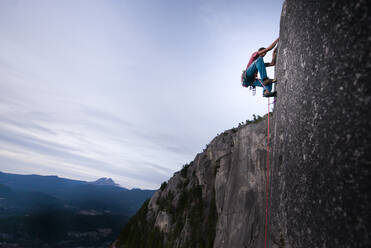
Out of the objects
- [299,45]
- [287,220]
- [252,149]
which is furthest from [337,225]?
[252,149]

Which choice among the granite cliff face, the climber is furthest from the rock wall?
the climber

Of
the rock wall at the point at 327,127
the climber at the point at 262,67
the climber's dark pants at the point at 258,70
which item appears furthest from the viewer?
the climber's dark pants at the point at 258,70

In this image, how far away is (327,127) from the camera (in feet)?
7.35

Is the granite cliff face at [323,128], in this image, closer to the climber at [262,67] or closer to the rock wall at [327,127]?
the rock wall at [327,127]

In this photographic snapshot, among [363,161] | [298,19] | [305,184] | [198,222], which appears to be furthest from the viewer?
[198,222]

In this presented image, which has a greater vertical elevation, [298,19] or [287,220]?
[298,19]

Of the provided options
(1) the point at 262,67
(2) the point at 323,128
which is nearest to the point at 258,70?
(1) the point at 262,67

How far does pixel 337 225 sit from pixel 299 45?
2.39 metres

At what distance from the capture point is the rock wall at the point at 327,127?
1.84 m

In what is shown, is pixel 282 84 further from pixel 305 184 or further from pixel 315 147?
pixel 305 184

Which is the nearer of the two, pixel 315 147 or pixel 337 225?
pixel 337 225

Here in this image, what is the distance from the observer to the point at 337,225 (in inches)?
78.5

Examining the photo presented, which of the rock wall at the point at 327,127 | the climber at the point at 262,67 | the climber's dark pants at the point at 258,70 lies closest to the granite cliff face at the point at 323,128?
the rock wall at the point at 327,127

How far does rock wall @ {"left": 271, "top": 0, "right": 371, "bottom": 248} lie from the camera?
6.03ft
